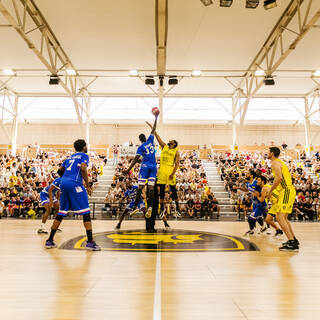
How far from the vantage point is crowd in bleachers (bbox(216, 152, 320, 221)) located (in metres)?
10.3

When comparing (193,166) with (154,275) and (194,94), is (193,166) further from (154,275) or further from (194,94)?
(154,275)

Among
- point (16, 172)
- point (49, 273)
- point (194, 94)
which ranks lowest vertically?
point (49, 273)

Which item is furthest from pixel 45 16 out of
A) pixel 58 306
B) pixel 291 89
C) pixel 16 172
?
pixel 291 89

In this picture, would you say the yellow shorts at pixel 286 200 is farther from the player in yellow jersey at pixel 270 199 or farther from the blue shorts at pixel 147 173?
the blue shorts at pixel 147 173

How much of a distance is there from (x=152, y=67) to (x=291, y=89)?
31.7 feet

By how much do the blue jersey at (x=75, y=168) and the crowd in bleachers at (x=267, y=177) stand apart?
12.0 feet

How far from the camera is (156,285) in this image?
2.19 m

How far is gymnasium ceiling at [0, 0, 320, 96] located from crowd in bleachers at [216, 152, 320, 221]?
493 cm

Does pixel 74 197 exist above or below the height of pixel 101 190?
above

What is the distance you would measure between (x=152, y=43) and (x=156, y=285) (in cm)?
1160

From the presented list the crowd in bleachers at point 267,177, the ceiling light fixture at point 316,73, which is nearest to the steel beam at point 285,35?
the ceiling light fixture at point 316,73

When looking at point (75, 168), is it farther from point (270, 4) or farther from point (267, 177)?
point (267, 177)

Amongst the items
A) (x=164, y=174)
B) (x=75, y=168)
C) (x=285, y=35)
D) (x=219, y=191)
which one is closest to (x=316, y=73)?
(x=285, y=35)

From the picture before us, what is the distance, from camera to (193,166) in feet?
54.5
